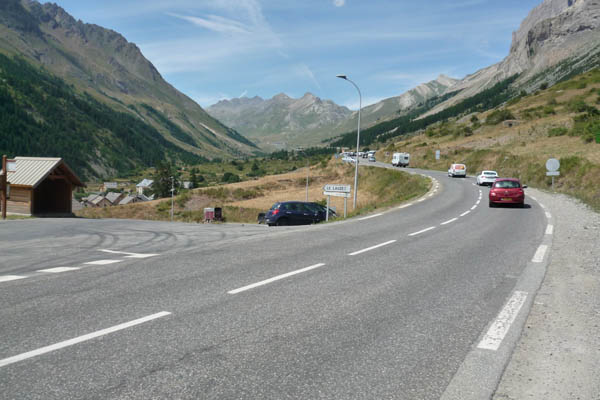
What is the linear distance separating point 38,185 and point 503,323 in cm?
3861

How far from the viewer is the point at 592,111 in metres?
64.9

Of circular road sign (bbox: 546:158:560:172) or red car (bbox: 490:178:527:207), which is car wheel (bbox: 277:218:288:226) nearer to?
red car (bbox: 490:178:527:207)

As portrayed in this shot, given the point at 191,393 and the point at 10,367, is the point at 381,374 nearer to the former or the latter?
the point at 191,393

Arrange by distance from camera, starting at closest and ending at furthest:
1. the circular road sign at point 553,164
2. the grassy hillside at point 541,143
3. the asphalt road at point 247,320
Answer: the asphalt road at point 247,320
the circular road sign at point 553,164
the grassy hillside at point 541,143

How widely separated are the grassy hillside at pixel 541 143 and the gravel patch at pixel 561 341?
16259 millimetres

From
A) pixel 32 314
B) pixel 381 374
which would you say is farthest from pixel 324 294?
pixel 32 314

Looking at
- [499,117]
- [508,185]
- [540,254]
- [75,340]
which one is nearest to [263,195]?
[508,185]

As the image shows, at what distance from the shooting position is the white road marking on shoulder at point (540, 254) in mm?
9141

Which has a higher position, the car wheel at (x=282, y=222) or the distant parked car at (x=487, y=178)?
the distant parked car at (x=487, y=178)

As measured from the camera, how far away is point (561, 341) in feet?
15.5

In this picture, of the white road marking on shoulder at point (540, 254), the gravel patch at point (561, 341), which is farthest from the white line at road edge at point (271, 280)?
the white road marking on shoulder at point (540, 254)

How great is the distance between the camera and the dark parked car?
2480cm

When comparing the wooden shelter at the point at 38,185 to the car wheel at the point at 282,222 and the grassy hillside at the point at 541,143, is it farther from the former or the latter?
the grassy hillside at the point at 541,143

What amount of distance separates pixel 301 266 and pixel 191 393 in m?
4.88
